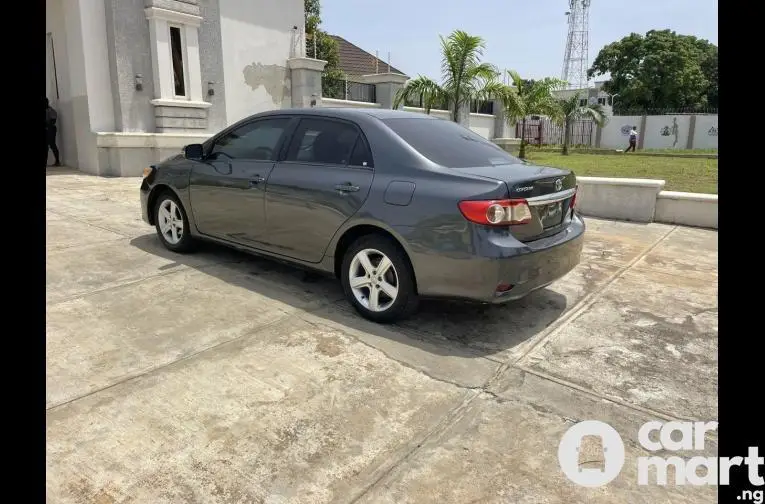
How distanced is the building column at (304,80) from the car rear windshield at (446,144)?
33.9ft

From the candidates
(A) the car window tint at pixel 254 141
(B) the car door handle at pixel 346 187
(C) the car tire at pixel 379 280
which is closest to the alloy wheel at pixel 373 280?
(C) the car tire at pixel 379 280

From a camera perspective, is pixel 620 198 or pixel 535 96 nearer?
pixel 620 198

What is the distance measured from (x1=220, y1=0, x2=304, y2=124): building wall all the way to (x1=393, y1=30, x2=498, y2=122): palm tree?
3.83m

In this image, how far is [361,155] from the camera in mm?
4137

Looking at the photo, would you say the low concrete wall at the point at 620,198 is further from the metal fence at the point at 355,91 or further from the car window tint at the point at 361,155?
the metal fence at the point at 355,91

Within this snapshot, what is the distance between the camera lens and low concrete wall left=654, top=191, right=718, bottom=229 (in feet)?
25.0

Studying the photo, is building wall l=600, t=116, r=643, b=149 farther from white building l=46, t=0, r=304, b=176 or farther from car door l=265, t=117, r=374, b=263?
car door l=265, t=117, r=374, b=263

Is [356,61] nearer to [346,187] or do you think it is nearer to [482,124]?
[482,124]

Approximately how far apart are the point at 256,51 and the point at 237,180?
9973 mm

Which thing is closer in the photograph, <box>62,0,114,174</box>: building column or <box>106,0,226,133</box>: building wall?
<box>62,0,114,174</box>: building column

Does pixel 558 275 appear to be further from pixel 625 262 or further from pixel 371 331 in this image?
pixel 625 262

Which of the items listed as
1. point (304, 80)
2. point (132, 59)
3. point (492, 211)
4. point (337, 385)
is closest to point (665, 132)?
point (304, 80)

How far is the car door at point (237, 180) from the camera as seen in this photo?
15.5 feet

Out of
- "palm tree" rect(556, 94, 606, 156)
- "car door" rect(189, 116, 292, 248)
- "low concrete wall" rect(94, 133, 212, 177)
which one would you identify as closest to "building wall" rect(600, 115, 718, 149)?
"palm tree" rect(556, 94, 606, 156)
